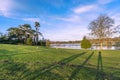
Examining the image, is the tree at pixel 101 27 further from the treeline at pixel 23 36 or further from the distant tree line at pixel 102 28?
the treeline at pixel 23 36

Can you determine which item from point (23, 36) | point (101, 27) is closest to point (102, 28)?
point (101, 27)

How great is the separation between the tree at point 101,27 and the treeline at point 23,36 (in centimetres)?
1418

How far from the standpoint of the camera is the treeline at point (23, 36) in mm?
41900

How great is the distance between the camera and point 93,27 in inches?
1705

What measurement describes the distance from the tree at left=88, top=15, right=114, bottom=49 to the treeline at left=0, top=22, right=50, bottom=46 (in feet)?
46.5

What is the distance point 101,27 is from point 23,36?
2390cm

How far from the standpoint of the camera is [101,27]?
42.3m

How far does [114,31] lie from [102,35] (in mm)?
3581

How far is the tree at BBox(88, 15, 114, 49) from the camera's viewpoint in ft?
139

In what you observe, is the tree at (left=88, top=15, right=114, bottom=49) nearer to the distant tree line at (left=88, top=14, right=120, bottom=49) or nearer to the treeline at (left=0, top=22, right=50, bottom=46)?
the distant tree line at (left=88, top=14, right=120, bottom=49)

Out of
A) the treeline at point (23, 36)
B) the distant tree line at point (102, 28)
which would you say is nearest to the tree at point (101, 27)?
the distant tree line at point (102, 28)

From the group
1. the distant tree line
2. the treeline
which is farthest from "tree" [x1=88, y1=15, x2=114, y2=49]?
the treeline

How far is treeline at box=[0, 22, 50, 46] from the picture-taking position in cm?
4190

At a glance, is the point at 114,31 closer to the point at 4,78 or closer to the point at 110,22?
the point at 110,22
